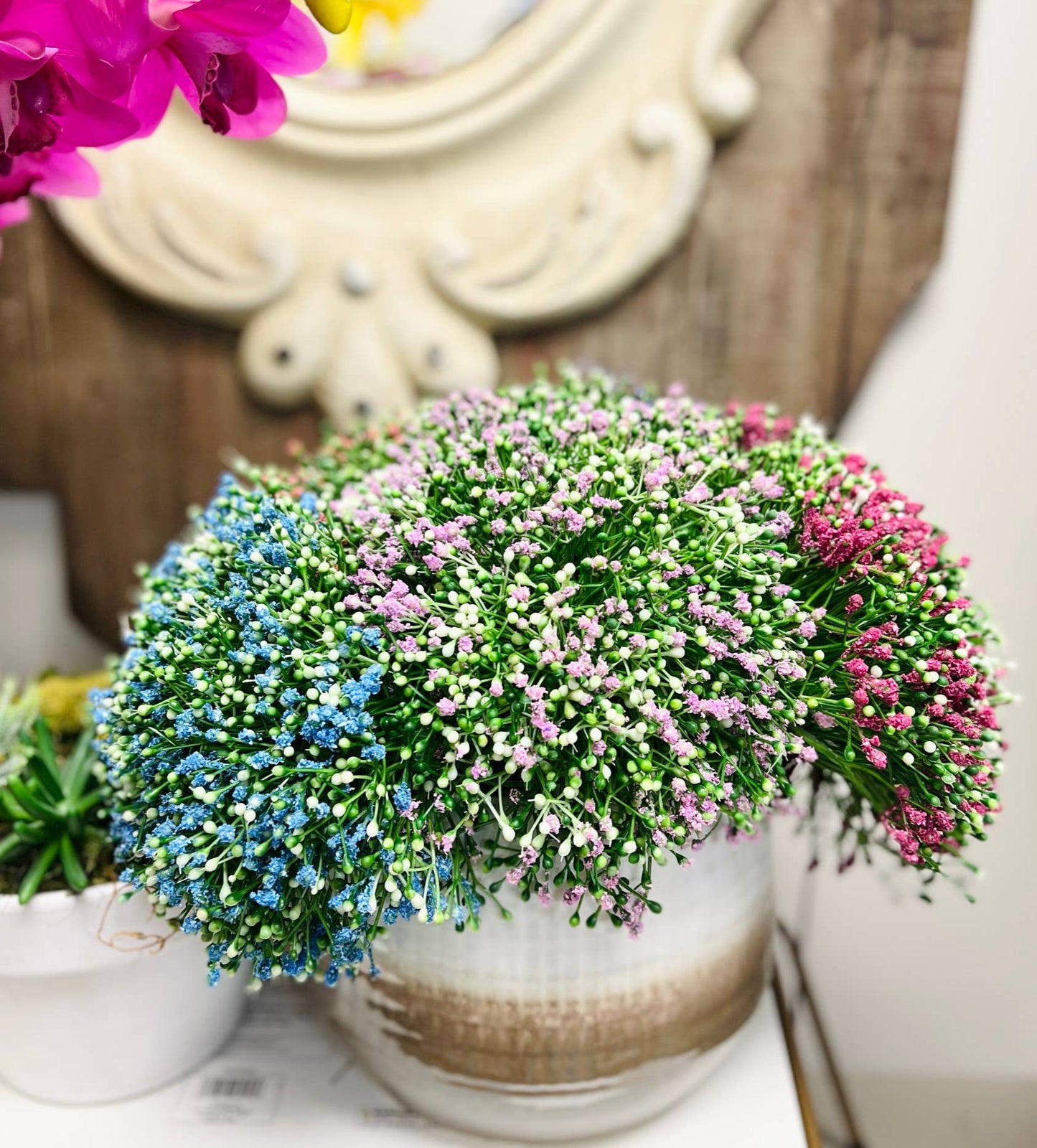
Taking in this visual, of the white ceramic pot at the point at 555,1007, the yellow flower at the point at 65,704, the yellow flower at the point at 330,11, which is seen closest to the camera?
the yellow flower at the point at 330,11

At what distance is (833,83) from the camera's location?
0.80m

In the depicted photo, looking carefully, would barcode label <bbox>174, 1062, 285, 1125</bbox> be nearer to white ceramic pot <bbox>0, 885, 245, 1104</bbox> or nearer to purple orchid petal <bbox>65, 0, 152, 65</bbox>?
white ceramic pot <bbox>0, 885, 245, 1104</bbox>

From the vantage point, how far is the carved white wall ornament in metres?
0.80

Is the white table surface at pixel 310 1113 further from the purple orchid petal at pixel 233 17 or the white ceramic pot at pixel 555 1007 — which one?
the purple orchid petal at pixel 233 17

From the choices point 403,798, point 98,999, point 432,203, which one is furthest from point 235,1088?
point 432,203

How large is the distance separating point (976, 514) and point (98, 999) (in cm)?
84

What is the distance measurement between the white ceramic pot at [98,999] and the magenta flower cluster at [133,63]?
0.43 meters

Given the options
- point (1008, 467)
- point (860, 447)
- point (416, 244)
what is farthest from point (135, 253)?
point (1008, 467)

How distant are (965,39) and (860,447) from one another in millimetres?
365

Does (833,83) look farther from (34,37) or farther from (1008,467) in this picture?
(34,37)

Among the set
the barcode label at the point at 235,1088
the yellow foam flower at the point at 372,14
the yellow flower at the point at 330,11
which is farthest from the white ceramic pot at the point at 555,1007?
the yellow foam flower at the point at 372,14

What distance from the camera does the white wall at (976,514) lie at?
0.81 metres

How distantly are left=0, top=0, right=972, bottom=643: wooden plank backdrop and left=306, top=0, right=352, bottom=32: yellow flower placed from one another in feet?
1.69

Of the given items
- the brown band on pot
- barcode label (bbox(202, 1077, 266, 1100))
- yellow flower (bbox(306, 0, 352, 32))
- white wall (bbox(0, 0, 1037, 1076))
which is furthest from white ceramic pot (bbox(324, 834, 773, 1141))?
yellow flower (bbox(306, 0, 352, 32))
